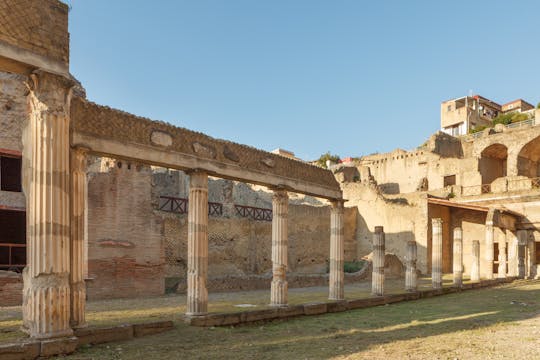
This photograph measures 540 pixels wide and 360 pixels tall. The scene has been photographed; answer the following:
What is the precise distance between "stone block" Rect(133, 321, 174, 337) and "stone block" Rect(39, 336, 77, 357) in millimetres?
1175

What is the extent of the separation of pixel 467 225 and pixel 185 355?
22535 mm

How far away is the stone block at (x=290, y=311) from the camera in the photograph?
31.1 ft

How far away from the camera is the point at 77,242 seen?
680 cm

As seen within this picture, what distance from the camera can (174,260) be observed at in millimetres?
18062

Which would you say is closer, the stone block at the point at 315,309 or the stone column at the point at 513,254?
the stone block at the point at 315,309

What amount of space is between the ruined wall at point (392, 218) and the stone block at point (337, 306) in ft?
48.3

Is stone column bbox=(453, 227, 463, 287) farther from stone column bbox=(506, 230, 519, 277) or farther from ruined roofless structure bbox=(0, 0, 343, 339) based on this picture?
ruined roofless structure bbox=(0, 0, 343, 339)

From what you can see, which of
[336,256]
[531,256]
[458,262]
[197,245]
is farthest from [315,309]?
[531,256]

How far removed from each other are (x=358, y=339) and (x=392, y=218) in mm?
20494

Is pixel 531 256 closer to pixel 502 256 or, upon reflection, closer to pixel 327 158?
pixel 502 256

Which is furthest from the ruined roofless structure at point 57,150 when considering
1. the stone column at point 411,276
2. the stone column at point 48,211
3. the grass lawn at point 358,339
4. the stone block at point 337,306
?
the stone column at point 411,276

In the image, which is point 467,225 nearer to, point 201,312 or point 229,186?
point 229,186

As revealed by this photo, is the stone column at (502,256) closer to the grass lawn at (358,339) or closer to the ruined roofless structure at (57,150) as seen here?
the grass lawn at (358,339)

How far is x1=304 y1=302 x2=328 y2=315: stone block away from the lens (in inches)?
401
